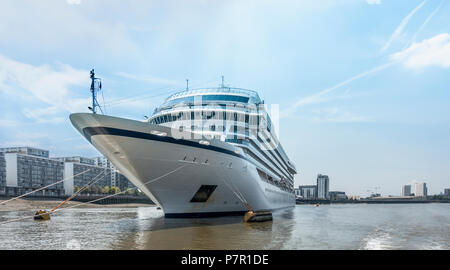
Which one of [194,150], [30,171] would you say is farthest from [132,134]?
[30,171]

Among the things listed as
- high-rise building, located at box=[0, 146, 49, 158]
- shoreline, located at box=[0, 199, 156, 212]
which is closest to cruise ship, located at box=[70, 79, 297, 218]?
shoreline, located at box=[0, 199, 156, 212]

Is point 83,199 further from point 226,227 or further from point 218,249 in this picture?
point 218,249

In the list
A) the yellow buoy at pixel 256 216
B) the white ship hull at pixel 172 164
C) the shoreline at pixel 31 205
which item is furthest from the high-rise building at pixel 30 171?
the yellow buoy at pixel 256 216

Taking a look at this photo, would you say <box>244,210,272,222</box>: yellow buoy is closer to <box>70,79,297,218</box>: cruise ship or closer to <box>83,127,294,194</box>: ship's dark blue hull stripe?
<box>70,79,297,218</box>: cruise ship

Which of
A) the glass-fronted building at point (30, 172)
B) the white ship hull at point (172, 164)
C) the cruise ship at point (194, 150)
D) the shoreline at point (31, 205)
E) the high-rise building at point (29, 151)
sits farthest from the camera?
the high-rise building at point (29, 151)

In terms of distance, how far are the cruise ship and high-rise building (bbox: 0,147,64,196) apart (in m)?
96.1

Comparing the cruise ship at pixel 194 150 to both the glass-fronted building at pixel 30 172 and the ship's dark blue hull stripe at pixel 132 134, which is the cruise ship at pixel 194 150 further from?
the glass-fronted building at pixel 30 172

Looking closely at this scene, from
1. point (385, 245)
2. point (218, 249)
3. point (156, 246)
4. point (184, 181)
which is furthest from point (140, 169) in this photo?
point (385, 245)

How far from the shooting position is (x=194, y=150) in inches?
805

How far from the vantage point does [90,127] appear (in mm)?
17531

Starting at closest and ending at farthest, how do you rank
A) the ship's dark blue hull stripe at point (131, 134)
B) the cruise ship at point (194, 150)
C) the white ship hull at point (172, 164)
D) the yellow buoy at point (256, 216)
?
A: 1. the ship's dark blue hull stripe at point (131, 134)
2. the white ship hull at point (172, 164)
3. the cruise ship at point (194, 150)
4. the yellow buoy at point (256, 216)

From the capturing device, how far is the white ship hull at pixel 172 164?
17766mm

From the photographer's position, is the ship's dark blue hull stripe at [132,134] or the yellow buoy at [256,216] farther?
the yellow buoy at [256,216]
